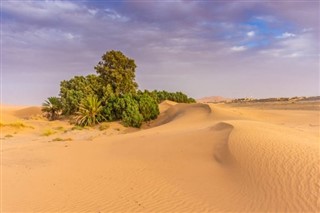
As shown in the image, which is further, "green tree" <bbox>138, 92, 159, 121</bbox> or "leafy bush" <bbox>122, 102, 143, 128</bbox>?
"green tree" <bbox>138, 92, 159, 121</bbox>

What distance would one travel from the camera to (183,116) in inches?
1276

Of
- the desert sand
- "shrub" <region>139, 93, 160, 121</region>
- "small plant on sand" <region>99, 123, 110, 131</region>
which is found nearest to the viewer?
the desert sand

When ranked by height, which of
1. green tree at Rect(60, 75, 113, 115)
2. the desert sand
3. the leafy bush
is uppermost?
green tree at Rect(60, 75, 113, 115)

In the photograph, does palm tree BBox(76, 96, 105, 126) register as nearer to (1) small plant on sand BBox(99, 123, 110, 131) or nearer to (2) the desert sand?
(1) small plant on sand BBox(99, 123, 110, 131)

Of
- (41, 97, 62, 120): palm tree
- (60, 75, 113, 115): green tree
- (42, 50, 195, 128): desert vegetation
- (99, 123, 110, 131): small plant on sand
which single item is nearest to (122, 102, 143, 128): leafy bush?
(42, 50, 195, 128): desert vegetation

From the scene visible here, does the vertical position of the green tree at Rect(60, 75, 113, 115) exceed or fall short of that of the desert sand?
it exceeds it

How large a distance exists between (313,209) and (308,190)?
90cm

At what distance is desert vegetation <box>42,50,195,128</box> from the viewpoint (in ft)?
106

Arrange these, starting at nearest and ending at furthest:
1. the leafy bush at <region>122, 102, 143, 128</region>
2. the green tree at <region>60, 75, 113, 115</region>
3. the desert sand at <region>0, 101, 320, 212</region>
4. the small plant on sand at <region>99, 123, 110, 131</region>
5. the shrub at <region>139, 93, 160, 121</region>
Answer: the desert sand at <region>0, 101, 320, 212</region>
the small plant on sand at <region>99, 123, 110, 131</region>
the leafy bush at <region>122, 102, 143, 128</region>
the shrub at <region>139, 93, 160, 121</region>
the green tree at <region>60, 75, 113, 115</region>

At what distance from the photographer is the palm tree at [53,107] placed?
38500mm

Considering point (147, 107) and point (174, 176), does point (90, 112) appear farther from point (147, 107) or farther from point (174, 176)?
point (174, 176)

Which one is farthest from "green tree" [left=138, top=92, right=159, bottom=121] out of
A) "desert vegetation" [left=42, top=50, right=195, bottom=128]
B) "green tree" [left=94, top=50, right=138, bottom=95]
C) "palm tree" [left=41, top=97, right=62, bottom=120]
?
"palm tree" [left=41, top=97, right=62, bottom=120]

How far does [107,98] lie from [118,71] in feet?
10.8

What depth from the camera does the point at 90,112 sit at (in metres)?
32.7
